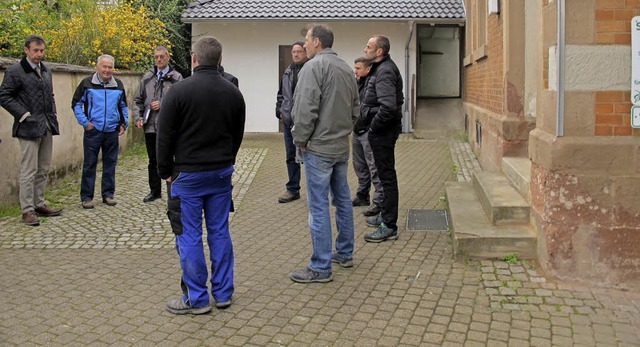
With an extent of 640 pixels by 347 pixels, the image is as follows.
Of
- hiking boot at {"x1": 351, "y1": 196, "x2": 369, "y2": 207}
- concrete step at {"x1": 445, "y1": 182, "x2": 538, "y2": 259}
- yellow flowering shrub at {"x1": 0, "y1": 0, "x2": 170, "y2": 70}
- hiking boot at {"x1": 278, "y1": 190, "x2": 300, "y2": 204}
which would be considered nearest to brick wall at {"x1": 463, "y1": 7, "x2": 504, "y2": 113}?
hiking boot at {"x1": 351, "y1": 196, "x2": 369, "y2": 207}

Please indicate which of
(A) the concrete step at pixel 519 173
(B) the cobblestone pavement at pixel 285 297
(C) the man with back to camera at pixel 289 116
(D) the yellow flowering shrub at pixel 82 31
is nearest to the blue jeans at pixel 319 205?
(B) the cobblestone pavement at pixel 285 297

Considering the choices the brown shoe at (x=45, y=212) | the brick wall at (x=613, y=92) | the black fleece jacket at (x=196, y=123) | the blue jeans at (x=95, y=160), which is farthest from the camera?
the blue jeans at (x=95, y=160)

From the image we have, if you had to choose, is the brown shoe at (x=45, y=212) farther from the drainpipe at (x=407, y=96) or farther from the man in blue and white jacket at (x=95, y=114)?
the drainpipe at (x=407, y=96)

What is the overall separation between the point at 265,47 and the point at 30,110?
9.62 m

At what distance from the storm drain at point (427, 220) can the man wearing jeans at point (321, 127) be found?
1957mm

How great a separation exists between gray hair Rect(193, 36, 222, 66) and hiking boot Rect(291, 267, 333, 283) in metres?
1.76

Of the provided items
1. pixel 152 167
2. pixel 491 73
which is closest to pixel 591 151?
pixel 491 73

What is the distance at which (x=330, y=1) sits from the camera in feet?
54.3

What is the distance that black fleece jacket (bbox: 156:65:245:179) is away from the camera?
4.71 meters

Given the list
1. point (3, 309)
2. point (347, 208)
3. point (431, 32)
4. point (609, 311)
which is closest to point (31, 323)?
point (3, 309)

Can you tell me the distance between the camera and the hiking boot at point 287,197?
8.89 metres

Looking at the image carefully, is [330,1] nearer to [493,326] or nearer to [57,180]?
[57,180]

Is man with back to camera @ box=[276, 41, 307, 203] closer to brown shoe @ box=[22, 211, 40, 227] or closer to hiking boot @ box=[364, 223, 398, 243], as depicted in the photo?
hiking boot @ box=[364, 223, 398, 243]

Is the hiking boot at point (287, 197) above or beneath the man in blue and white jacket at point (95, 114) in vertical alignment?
beneath
